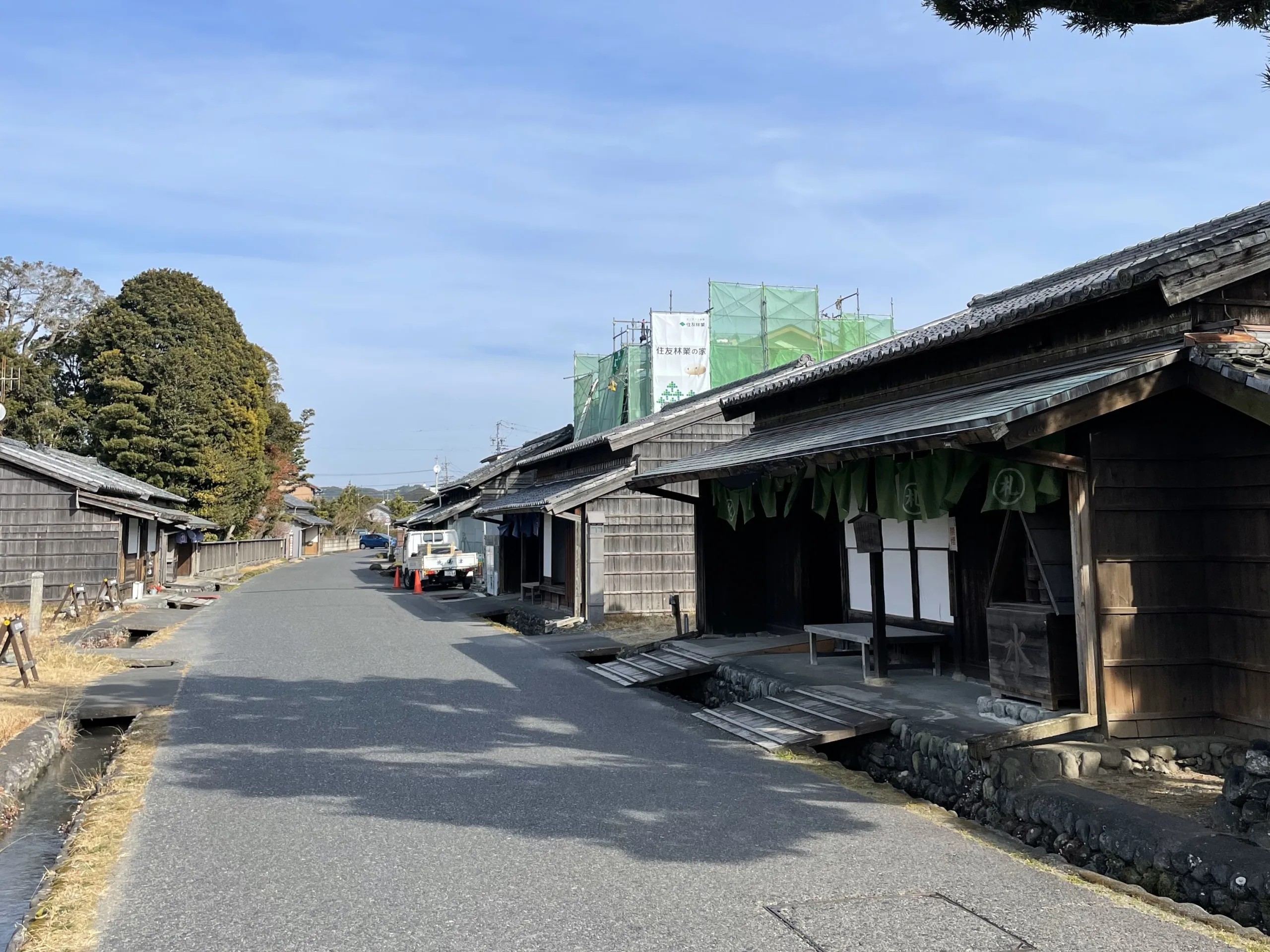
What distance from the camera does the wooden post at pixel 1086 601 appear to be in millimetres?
7379

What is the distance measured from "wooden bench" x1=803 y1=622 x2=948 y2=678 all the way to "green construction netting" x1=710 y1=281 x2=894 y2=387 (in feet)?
71.3

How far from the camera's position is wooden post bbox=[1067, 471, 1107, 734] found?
7.38 meters

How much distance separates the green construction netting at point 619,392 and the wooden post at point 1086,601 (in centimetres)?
2406

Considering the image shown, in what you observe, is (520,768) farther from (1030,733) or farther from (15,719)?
(15,719)

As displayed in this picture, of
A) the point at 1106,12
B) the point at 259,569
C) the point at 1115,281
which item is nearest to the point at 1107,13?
the point at 1106,12

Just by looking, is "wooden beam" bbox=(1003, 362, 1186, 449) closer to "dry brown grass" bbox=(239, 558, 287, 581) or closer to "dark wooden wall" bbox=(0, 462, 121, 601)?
"dark wooden wall" bbox=(0, 462, 121, 601)

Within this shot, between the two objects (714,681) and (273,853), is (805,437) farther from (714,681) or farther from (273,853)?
(273,853)

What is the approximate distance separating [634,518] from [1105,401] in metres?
15.1

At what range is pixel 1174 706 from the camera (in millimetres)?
7457

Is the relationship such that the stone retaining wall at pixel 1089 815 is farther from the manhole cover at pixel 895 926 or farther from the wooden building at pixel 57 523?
the wooden building at pixel 57 523

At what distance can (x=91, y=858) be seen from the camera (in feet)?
19.5

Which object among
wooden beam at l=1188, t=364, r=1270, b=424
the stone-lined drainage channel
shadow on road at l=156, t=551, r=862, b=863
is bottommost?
the stone-lined drainage channel

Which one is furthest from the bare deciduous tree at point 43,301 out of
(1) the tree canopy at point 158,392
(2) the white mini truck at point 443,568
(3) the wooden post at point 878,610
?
(3) the wooden post at point 878,610

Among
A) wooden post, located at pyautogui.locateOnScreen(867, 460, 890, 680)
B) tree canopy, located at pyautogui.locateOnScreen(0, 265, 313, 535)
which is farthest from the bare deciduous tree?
wooden post, located at pyautogui.locateOnScreen(867, 460, 890, 680)
